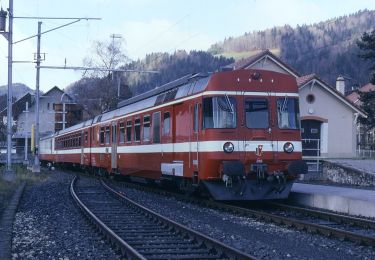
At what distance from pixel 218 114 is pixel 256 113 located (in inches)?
41.0

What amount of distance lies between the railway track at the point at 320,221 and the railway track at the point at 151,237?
227cm

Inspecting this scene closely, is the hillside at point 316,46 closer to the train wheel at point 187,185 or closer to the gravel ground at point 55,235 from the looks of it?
the train wheel at point 187,185

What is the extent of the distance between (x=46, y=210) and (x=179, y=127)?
4080 mm

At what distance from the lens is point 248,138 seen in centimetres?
1494

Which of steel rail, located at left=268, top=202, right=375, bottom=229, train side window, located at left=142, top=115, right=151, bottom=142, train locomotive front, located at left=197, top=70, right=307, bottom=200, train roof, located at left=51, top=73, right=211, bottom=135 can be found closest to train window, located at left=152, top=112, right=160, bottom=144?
train roof, located at left=51, top=73, right=211, bottom=135

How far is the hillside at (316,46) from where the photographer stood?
11356 centimetres

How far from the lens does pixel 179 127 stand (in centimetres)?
Result: 1673

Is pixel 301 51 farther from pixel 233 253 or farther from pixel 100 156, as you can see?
pixel 233 253

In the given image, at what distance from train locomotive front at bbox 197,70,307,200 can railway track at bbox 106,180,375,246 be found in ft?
2.25

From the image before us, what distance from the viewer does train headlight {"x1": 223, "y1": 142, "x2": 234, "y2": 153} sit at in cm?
1465

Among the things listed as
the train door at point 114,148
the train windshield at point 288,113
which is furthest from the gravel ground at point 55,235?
the train door at point 114,148

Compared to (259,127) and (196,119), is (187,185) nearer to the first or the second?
(196,119)

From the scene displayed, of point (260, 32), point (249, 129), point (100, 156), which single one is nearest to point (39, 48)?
point (100, 156)

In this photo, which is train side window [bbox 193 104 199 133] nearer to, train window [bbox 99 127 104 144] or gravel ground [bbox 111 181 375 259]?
gravel ground [bbox 111 181 375 259]
